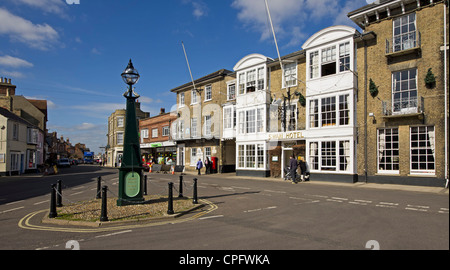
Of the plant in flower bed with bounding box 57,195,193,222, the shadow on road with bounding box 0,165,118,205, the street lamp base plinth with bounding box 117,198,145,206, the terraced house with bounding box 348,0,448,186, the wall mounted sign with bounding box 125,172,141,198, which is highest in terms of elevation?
the terraced house with bounding box 348,0,448,186

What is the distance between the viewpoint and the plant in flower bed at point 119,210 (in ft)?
27.0

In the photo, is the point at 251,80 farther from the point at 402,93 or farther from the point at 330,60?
the point at 402,93

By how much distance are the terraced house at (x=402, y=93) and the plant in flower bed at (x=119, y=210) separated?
12816 millimetres

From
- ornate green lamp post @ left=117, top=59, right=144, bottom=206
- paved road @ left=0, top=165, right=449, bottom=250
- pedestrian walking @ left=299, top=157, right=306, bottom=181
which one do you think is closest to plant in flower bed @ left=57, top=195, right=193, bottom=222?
ornate green lamp post @ left=117, top=59, right=144, bottom=206

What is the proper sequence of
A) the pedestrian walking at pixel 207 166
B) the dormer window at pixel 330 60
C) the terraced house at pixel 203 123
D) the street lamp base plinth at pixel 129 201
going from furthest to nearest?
1. the terraced house at pixel 203 123
2. the pedestrian walking at pixel 207 166
3. the dormer window at pixel 330 60
4. the street lamp base plinth at pixel 129 201

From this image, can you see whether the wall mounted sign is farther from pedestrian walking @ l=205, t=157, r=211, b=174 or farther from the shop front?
the shop front

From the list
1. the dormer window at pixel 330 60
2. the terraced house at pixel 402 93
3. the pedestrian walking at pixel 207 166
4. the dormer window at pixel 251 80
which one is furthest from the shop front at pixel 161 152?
the terraced house at pixel 402 93

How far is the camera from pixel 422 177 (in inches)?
623

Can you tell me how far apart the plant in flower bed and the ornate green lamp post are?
0.35 meters

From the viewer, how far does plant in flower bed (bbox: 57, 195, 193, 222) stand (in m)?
8.23

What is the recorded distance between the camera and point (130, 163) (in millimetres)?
10086

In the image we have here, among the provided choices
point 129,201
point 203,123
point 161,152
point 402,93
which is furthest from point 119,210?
point 161,152

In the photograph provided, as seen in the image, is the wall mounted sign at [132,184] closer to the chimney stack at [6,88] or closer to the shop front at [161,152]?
the shop front at [161,152]
